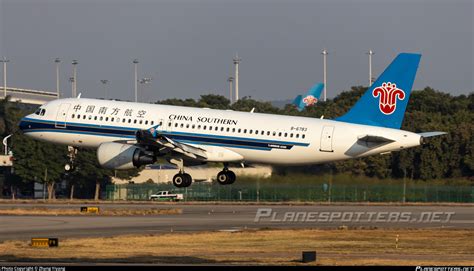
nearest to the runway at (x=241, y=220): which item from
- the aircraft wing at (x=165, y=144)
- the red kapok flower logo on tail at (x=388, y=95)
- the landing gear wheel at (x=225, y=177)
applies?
the landing gear wheel at (x=225, y=177)

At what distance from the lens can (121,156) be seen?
6931 centimetres

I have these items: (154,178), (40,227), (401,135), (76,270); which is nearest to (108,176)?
(154,178)

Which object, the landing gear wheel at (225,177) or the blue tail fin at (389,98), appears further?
the landing gear wheel at (225,177)

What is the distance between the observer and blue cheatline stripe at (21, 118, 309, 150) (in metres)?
69.7

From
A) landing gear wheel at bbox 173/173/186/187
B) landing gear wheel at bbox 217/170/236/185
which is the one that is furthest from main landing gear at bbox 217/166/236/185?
landing gear wheel at bbox 173/173/186/187

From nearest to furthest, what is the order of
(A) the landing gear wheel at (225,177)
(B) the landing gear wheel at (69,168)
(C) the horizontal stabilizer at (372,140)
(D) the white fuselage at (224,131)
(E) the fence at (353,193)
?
(C) the horizontal stabilizer at (372,140)
(D) the white fuselage at (224,131)
(A) the landing gear wheel at (225,177)
(B) the landing gear wheel at (69,168)
(E) the fence at (353,193)

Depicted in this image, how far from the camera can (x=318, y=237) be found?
64.0 m

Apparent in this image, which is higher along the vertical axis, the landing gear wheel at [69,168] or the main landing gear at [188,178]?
the landing gear wheel at [69,168]

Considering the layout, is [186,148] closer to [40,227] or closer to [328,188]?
[40,227]

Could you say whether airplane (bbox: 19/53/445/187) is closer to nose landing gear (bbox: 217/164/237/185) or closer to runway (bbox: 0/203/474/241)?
nose landing gear (bbox: 217/164/237/185)

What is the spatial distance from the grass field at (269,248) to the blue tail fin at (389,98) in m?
7.37

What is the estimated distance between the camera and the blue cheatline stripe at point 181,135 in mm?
69688

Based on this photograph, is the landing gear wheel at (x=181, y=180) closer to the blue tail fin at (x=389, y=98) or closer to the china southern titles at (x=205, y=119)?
the china southern titles at (x=205, y=119)

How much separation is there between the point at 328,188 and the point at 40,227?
28478 millimetres
